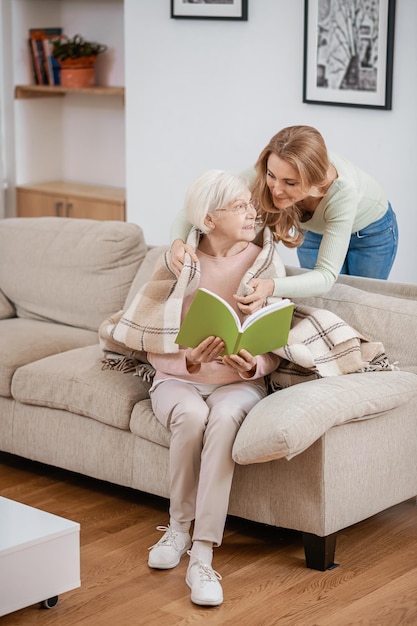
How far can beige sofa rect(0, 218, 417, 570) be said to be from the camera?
270 cm

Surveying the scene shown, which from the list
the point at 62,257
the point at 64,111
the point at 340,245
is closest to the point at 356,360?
the point at 340,245

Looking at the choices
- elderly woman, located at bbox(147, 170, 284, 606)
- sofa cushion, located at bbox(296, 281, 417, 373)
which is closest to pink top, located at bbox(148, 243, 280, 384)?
elderly woman, located at bbox(147, 170, 284, 606)

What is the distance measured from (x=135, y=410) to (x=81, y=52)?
3582 mm

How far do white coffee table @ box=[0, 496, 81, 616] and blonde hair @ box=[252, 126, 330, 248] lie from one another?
112 cm

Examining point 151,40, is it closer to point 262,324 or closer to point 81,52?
point 81,52

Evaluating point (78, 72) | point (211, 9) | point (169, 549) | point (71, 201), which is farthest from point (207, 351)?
point (78, 72)

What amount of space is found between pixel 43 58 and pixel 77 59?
13.4 inches

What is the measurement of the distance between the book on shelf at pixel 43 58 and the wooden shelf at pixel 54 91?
0.08 metres

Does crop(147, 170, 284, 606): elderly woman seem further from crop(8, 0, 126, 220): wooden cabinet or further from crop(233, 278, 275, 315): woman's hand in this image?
crop(8, 0, 126, 220): wooden cabinet

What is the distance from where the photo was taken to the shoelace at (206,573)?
8.59ft

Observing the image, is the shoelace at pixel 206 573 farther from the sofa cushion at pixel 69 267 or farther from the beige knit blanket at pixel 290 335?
the sofa cushion at pixel 69 267

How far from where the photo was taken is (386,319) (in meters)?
3.04

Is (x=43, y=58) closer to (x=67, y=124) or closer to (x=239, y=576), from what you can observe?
(x=67, y=124)

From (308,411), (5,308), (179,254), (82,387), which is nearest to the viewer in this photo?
(308,411)
